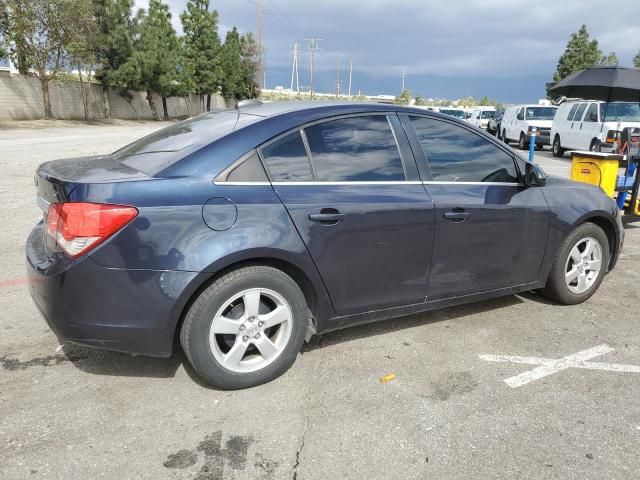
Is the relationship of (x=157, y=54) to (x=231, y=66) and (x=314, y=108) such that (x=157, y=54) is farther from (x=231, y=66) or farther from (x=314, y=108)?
(x=314, y=108)

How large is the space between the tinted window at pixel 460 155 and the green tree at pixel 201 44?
4532cm

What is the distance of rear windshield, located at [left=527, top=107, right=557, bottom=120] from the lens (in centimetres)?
2369

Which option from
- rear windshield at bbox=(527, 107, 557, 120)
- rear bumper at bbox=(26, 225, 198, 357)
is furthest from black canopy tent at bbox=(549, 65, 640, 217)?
rear windshield at bbox=(527, 107, 557, 120)

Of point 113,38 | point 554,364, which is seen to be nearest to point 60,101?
point 113,38

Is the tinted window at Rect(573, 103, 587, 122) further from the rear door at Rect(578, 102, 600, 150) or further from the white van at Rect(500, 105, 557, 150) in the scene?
the white van at Rect(500, 105, 557, 150)

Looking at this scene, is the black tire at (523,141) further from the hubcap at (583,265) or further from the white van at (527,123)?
the hubcap at (583,265)

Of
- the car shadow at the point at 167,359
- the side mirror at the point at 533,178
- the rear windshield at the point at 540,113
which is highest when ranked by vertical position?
the rear windshield at the point at 540,113

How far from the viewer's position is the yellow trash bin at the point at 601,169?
23.1 ft

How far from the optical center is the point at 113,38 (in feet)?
111

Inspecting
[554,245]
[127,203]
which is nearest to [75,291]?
[127,203]

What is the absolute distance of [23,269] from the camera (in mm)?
5219

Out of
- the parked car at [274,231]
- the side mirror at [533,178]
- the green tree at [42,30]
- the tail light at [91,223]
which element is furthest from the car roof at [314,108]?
the green tree at [42,30]

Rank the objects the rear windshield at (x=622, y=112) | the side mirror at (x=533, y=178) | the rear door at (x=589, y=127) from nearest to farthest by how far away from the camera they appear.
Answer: the side mirror at (x=533, y=178) < the rear windshield at (x=622, y=112) < the rear door at (x=589, y=127)

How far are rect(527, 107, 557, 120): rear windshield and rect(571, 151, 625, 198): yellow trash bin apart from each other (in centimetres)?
1775
